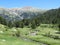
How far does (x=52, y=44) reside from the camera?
79.4 metres

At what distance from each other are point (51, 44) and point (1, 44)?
34589 mm

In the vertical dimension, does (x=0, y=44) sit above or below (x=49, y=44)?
above

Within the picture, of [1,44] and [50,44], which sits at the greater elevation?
[1,44]

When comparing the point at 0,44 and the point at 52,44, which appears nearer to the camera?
the point at 0,44

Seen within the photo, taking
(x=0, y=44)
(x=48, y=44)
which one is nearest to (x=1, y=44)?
(x=0, y=44)

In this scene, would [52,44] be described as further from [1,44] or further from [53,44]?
[1,44]

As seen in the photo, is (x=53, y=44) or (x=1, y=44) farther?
(x=53, y=44)

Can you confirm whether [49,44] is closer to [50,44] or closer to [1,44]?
[50,44]

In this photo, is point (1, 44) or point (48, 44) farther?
point (48, 44)

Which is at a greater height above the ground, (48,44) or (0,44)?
(0,44)

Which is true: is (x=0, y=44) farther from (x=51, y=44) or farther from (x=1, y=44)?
(x=51, y=44)

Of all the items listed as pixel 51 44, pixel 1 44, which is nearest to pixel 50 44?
pixel 51 44

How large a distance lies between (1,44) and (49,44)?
111 ft

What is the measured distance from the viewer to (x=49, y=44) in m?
79.4
